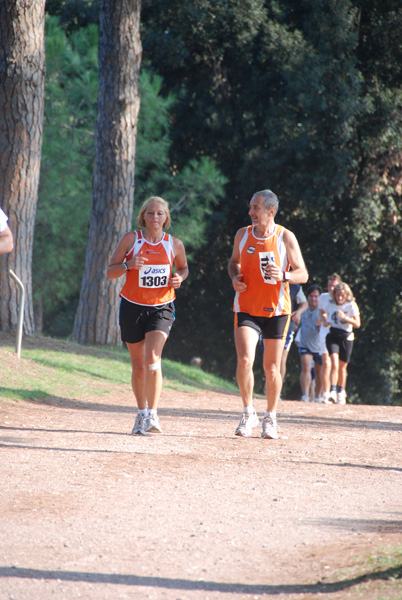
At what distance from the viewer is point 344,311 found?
41.1ft

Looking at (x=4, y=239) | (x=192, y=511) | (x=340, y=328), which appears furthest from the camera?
(x=340, y=328)

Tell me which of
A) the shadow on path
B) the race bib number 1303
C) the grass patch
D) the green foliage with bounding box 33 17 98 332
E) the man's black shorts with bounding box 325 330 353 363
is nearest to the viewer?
the shadow on path

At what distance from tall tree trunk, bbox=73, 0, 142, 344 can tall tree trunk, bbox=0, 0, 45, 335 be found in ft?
10.0

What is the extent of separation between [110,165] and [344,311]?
5114mm

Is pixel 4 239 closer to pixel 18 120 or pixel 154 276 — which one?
pixel 154 276

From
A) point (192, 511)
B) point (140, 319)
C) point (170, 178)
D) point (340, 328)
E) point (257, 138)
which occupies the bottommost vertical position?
point (192, 511)

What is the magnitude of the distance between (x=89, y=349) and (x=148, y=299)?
6861mm

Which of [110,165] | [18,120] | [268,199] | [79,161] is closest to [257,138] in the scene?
[79,161]

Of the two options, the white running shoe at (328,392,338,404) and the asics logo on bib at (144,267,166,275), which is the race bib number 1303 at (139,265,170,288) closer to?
the asics logo on bib at (144,267,166,275)

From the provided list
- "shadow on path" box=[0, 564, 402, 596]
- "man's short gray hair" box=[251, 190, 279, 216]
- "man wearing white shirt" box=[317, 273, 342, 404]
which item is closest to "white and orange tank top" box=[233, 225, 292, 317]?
"man's short gray hair" box=[251, 190, 279, 216]

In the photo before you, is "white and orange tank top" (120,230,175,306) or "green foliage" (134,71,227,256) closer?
"white and orange tank top" (120,230,175,306)

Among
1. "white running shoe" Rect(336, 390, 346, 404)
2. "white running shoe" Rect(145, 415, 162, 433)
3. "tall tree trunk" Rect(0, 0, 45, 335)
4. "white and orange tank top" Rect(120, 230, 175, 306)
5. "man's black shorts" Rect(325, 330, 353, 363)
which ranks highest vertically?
"tall tree trunk" Rect(0, 0, 45, 335)

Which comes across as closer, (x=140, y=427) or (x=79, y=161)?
(x=140, y=427)

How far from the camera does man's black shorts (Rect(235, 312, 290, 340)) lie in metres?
6.91
